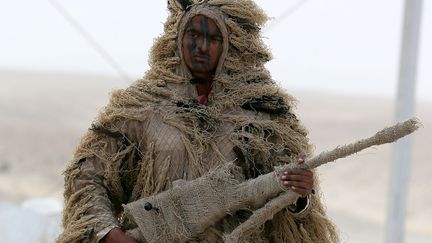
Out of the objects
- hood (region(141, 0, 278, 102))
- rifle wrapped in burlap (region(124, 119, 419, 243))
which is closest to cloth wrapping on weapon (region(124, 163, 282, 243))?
rifle wrapped in burlap (region(124, 119, 419, 243))

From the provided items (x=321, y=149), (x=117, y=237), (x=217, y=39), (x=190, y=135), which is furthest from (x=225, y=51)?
(x=321, y=149)

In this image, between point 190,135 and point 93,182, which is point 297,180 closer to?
point 190,135

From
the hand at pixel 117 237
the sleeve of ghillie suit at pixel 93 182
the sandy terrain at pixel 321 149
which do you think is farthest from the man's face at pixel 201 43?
the sandy terrain at pixel 321 149

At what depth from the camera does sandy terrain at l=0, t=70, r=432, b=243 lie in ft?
40.8

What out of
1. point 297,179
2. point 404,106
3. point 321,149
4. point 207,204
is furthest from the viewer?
point 321,149

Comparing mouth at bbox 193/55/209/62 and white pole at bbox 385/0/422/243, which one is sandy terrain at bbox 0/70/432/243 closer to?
white pole at bbox 385/0/422/243

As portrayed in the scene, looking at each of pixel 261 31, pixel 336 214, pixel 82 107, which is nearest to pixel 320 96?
pixel 82 107

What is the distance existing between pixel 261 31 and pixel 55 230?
342cm

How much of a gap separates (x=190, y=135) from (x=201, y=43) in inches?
12.2

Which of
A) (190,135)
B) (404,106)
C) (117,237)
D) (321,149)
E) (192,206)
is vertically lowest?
(117,237)

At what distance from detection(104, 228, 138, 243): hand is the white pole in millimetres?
3480

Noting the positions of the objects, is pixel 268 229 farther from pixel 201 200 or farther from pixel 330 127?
pixel 330 127

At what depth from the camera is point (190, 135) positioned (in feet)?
9.99

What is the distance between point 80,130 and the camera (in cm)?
1769
